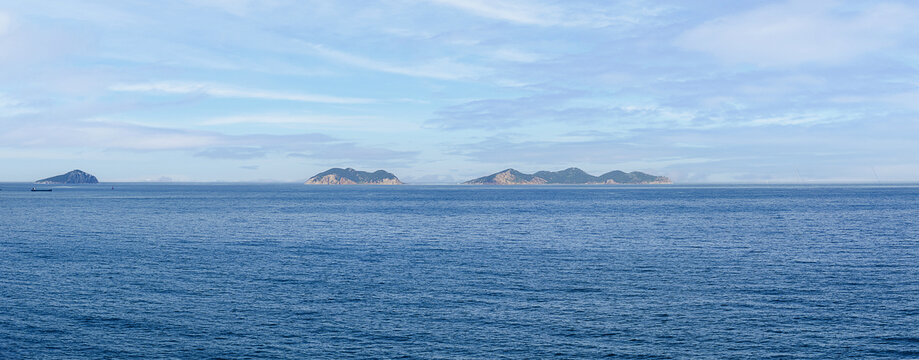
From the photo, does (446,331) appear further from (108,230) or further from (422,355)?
(108,230)

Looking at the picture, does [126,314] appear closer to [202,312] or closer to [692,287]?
[202,312]

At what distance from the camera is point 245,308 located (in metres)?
43.9

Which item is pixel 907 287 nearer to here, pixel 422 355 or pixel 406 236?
pixel 422 355

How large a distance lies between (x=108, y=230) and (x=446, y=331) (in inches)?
3392

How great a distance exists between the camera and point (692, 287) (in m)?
50.5

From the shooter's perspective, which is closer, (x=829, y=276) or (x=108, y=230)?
(x=829, y=276)

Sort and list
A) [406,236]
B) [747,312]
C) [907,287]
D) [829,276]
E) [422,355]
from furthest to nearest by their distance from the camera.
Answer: [406,236]
[829,276]
[907,287]
[747,312]
[422,355]

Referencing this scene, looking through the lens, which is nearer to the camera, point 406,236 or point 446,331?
point 446,331

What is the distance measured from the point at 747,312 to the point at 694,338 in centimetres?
789

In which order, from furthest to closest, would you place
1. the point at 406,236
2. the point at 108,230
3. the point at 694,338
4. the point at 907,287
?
the point at 108,230
the point at 406,236
the point at 907,287
the point at 694,338

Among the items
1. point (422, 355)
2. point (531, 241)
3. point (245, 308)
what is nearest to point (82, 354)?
point (245, 308)

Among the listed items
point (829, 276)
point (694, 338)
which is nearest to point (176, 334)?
point (694, 338)

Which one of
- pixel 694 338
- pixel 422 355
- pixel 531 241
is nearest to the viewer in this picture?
pixel 422 355

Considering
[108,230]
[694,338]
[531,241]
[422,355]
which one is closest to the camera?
[422,355]
